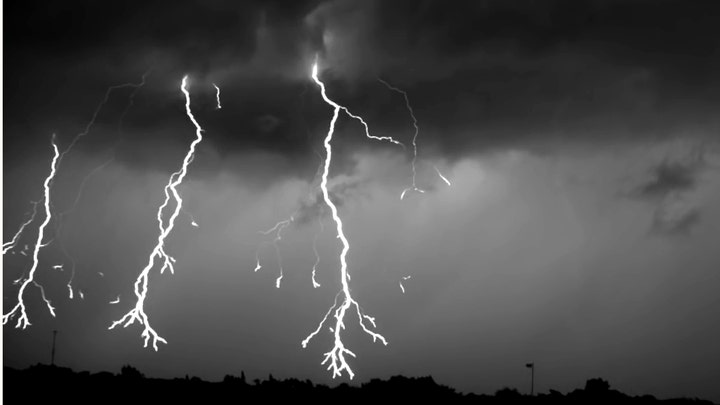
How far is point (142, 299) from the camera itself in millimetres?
32875

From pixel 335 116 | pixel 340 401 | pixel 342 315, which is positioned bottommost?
pixel 340 401

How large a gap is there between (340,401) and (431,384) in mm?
5829

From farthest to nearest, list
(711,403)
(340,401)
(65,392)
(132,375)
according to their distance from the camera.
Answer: (711,403) < (132,375) < (340,401) < (65,392)

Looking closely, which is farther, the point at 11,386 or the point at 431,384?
the point at 431,384

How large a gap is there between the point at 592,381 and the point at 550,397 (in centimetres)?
399

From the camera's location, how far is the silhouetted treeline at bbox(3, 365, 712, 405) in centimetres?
3272

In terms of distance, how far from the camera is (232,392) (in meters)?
35.2

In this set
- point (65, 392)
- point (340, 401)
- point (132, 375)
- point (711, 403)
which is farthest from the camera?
point (711, 403)

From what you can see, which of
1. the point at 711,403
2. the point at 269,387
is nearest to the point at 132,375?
the point at 269,387

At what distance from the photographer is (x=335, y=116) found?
122 feet

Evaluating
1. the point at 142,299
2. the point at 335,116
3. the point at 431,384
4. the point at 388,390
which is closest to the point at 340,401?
the point at 388,390

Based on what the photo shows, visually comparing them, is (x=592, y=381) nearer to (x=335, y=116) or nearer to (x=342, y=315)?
(x=342, y=315)

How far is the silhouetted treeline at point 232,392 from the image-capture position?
3272 centimetres

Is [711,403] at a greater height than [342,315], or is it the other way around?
[342,315]
